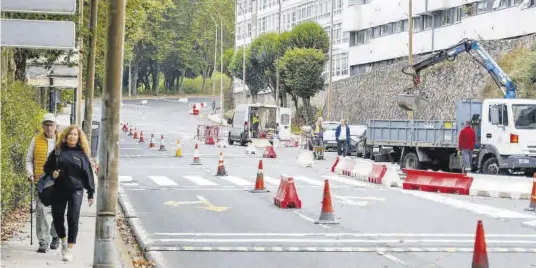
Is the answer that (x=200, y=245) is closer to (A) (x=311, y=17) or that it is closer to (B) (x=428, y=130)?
(B) (x=428, y=130)

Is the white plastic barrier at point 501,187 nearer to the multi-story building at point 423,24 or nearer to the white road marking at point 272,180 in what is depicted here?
the white road marking at point 272,180

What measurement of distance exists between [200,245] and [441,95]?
4080 cm

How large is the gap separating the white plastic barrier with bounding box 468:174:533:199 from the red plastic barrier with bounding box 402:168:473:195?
220 mm

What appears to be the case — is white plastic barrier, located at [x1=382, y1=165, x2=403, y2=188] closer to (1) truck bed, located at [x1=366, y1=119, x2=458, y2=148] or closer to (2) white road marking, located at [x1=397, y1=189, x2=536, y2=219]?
(2) white road marking, located at [x1=397, y1=189, x2=536, y2=219]

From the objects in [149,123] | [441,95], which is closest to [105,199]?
[441,95]

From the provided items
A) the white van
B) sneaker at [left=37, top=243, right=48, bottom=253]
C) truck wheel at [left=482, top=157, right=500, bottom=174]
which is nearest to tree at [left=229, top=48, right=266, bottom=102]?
the white van

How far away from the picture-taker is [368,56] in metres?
77.8

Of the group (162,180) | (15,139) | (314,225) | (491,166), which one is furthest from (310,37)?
(15,139)

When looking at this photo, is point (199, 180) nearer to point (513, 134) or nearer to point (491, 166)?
point (491, 166)

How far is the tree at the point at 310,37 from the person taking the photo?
84.9m

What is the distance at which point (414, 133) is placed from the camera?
35.8m

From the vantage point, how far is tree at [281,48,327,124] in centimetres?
8038

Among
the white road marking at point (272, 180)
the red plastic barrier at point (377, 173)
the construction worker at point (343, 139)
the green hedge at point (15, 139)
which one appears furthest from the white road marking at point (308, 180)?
the green hedge at point (15, 139)

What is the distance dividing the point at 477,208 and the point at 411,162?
46.2 feet
